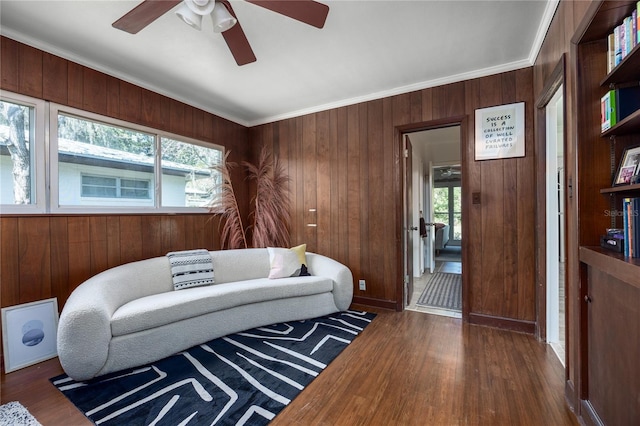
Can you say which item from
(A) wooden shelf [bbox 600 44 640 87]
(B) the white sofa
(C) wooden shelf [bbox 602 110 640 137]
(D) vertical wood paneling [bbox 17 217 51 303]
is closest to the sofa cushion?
(B) the white sofa

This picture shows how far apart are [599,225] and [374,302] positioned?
2.26 meters

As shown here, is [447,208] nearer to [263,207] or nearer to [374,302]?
[374,302]

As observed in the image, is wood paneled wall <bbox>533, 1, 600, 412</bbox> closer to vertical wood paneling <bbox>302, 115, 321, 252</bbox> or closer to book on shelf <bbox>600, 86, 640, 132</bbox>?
book on shelf <bbox>600, 86, 640, 132</bbox>

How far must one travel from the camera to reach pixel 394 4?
1.82m

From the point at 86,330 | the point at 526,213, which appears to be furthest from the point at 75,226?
the point at 526,213

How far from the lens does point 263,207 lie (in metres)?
3.80

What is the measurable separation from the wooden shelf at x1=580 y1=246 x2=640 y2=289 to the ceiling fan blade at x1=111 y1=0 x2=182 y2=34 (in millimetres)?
2371

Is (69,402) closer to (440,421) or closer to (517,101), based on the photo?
(440,421)

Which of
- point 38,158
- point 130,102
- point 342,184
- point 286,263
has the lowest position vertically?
point 286,263

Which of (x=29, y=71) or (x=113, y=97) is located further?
(x=113, y=97)

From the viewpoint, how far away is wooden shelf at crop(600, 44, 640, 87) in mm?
1112

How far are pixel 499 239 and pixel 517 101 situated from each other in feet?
4.35

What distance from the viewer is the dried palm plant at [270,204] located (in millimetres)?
3756

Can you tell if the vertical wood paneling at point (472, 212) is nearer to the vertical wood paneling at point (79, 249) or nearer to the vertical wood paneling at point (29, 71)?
the vertical wood paneling at point (79, 249)
